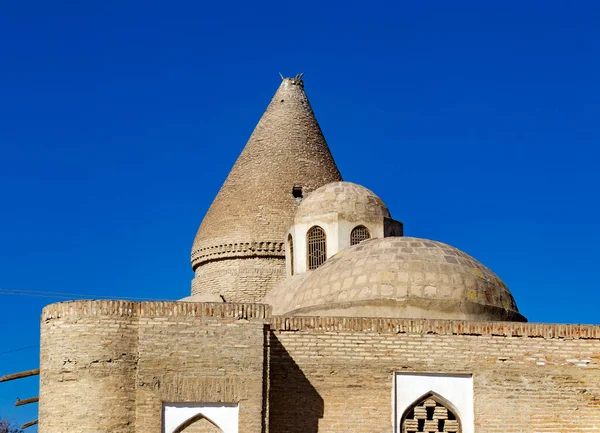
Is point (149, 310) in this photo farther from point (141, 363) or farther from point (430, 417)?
point (430, 417)

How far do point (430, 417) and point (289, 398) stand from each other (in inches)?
79.3

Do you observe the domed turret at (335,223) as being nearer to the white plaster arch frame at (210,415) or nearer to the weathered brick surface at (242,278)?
the weathered brick surface at (242,278)

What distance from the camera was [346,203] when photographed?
20641mm

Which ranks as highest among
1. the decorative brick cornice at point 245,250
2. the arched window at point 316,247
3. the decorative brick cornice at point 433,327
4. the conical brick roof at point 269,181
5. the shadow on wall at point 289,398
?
the conical brick roof at point 269,181

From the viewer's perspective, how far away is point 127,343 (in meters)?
14.2

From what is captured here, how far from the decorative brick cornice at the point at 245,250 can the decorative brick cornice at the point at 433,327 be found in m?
9.35

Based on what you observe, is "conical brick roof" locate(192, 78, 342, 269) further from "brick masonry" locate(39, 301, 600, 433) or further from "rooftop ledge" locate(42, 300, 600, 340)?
"brick masonry" locate(39, 301, 600, 433)

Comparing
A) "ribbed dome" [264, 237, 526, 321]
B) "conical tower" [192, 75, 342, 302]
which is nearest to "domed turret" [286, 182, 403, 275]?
"ribbed dome" [264, 237, 526, 321]

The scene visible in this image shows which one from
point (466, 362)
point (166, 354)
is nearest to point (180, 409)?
point (166, 354)

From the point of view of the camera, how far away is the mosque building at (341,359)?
14117 millimetres

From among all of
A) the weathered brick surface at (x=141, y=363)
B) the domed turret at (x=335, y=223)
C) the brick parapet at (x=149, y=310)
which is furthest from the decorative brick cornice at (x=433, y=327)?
the domed turret at (x=335, y=223)

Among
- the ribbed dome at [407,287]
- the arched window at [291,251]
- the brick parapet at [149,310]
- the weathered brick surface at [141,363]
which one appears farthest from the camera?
the arched window at [291,251]

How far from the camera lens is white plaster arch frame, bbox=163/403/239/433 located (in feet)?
46.4

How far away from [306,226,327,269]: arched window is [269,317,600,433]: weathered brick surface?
5.54m
